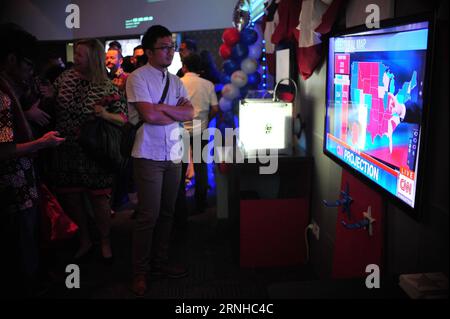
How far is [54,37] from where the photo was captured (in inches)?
232

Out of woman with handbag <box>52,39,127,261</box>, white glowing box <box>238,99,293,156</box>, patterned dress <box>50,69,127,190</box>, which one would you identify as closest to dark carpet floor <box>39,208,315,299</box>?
woman with handbag <box>52,39,127,261</box>

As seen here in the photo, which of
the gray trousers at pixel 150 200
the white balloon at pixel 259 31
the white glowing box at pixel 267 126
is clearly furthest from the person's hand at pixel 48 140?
the white balloon at pixel 259 31

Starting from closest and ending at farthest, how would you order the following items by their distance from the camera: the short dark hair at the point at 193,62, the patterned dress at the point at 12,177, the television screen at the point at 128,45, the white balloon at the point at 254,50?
the patterned dress at the point at 12,177 → the short dark hair at the point at 193,62 → the white balloon at the point at 254,50 → the television screen at the point at 128,45

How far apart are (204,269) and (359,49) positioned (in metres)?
1.83

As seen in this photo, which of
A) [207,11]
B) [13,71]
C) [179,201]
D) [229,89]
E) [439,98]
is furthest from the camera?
[207,11]

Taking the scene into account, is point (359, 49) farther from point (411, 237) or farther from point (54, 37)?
point (54, 37)

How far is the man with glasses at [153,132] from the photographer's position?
7.86ft

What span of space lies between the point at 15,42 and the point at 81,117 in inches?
29.4

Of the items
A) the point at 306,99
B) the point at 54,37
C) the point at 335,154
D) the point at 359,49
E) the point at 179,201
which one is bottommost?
the point at 179,201

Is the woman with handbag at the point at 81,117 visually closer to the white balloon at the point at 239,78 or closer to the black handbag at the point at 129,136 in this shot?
the black handbag at the point at 129,136

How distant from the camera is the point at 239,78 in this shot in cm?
395

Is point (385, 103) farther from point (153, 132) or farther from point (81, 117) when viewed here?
point (81, 117)

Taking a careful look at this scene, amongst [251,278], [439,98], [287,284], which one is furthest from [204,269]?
[439,98]

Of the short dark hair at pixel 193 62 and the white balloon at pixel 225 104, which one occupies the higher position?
the short dark hair at pixel 193 62
